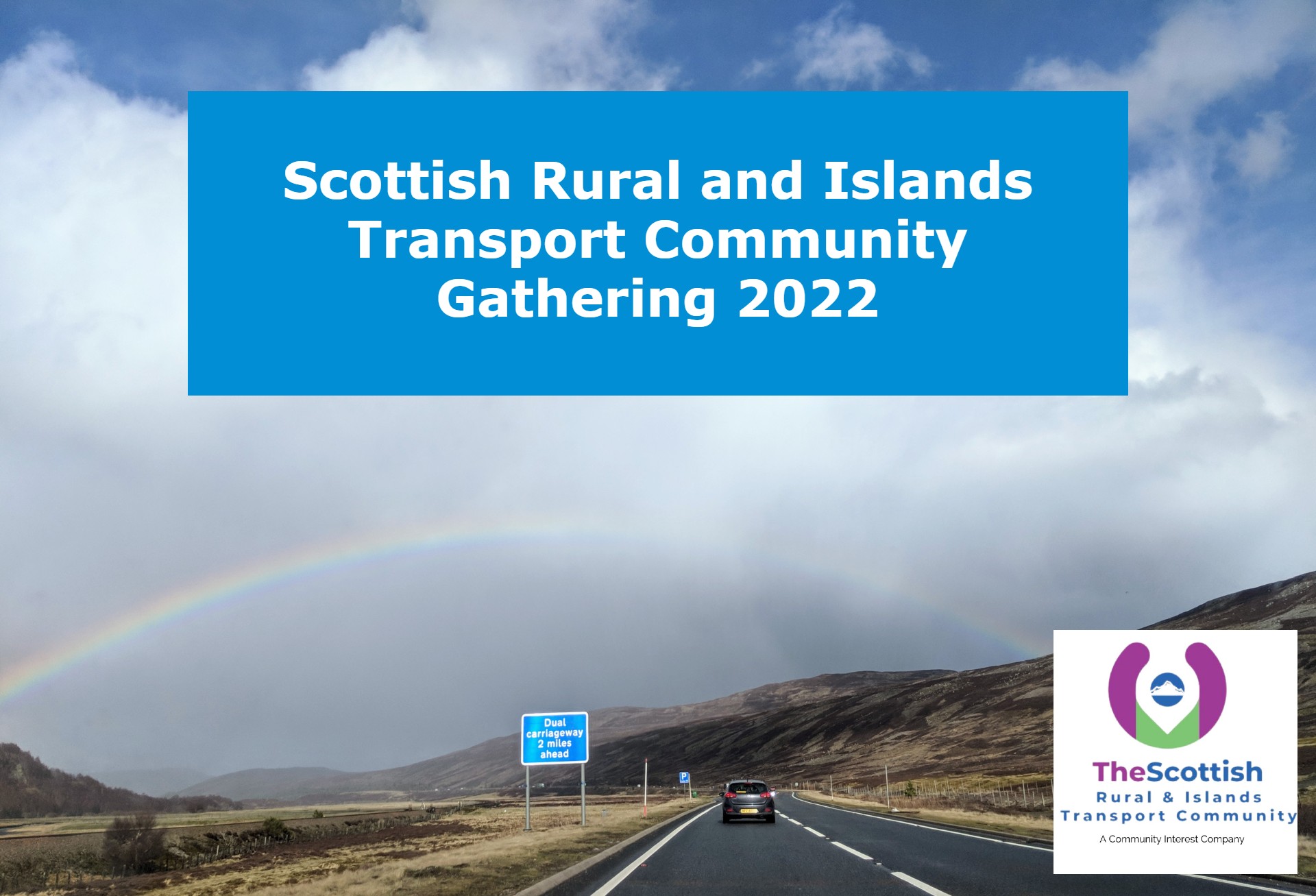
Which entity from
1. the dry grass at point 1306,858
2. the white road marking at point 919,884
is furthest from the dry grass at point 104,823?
the dry grass at point 1306,858

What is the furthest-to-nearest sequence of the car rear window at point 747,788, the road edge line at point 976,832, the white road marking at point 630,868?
the car rear window at point 747,788
the road edge line at point 976,832
the white road marking at point 630,868

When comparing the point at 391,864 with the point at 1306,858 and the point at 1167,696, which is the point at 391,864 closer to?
the point at 1167,696

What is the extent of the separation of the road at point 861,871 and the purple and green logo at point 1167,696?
212 cm

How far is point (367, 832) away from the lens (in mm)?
60625

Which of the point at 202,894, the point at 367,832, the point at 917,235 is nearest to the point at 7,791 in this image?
the point at 367,832

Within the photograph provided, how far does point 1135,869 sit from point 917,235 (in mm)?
15630

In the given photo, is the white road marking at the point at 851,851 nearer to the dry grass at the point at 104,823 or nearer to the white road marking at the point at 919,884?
the white road marking at the point at 919,884

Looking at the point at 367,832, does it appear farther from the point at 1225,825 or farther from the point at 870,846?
the point at 1225,825

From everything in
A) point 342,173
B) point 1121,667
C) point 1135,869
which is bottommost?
point 1135,869

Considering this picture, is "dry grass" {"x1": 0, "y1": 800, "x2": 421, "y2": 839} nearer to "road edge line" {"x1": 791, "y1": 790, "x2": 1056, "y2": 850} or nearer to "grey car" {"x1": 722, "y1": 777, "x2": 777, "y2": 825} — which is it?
"grey car" {"x1": 722, "y1": 777, "x2": 777, "y2": 825}

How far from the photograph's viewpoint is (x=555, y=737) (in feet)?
124

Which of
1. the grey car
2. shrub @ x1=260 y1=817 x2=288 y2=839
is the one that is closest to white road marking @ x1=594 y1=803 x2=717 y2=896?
the grey car

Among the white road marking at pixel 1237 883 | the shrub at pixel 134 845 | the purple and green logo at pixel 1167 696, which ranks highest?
the purple and green logo at pixel 1167 696

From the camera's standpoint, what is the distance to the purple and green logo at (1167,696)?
546 inches
